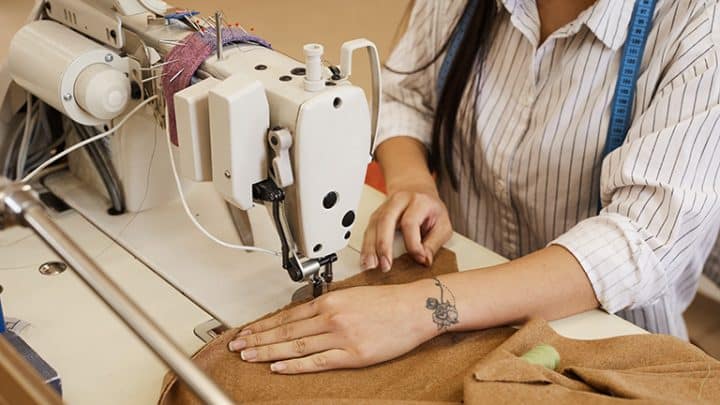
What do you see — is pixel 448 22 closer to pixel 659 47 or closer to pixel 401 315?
pixel 659 47

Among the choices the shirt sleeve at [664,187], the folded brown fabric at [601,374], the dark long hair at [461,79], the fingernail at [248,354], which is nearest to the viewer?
the folded brown fabric at [601,374]

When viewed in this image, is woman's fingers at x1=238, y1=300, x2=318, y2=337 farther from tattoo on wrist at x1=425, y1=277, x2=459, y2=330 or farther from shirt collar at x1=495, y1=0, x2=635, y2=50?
shirt collar at x1=495, y1=0, x2=635, y2=50

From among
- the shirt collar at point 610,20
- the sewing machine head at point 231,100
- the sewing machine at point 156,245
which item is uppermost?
Result: the shirt collar at point 610,20

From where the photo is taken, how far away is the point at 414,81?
1.50m

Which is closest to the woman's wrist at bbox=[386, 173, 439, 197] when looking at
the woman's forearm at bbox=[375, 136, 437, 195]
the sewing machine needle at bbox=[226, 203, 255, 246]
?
the woman's forearm at bbox=[375, 136, 437, 195]

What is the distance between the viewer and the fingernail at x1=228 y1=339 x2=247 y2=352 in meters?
0.95

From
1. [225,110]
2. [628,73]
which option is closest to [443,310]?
[225,110]

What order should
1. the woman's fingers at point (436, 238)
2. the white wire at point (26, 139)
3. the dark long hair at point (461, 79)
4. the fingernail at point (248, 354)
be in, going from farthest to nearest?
the dark long hair at point (461, 79) < the white wire at point (26, 139) < the woman's fingers at point (436, 238) < the fingernail at point (248, 354)

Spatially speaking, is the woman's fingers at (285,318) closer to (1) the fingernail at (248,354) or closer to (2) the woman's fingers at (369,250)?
(1) the fingernail at (248,354)

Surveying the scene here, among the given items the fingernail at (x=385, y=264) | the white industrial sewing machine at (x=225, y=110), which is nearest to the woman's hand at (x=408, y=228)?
the fingernail at (x=385, y=264)

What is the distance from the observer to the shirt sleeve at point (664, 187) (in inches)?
41.6

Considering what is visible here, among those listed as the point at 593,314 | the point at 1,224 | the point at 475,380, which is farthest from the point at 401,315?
the point at 1,224

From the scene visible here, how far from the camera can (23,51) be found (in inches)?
45.9

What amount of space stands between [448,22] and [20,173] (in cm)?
77
